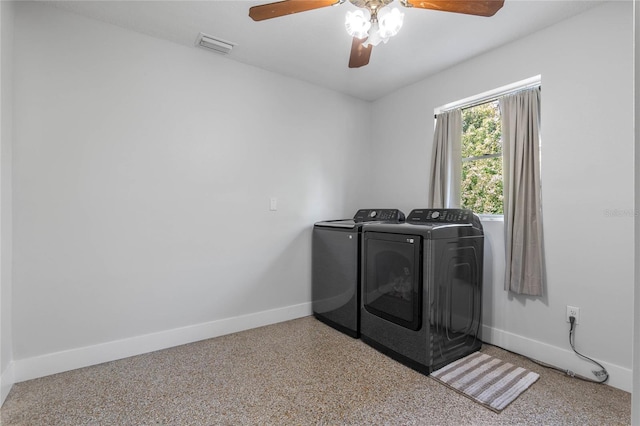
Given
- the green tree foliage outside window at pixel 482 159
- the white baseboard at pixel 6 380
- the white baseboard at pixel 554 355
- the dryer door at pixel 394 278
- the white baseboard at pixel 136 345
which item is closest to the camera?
the white baseboard at pixel 6 380

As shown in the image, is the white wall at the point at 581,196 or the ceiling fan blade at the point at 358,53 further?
the white wall at the point at 581,196

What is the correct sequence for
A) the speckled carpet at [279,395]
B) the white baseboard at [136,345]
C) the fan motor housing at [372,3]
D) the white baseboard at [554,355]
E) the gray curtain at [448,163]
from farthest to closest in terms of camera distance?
the gray curtain at [448,163] < the white baseboard at [136,345] < the white baseboard at [554,355] < the speckled carpet at [279,395] < the fan motor housing at [372,3]

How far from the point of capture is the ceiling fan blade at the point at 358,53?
1.74 metres

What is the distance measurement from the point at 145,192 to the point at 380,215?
2.07 metres

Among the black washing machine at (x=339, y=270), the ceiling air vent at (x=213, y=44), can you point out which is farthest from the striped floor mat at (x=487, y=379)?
the ceiling air vent at (x=213, y=44)

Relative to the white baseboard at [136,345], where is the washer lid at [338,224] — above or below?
above

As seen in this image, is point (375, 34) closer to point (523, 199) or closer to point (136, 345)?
point (523, 199)

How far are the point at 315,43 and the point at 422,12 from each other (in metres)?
0.83

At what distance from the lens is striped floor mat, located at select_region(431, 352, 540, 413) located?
1.80m

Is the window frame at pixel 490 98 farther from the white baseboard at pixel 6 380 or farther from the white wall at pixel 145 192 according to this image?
the white baseboard at pixel 6 380

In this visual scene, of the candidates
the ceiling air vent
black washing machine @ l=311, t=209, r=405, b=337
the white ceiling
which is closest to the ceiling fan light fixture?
the white ceiling

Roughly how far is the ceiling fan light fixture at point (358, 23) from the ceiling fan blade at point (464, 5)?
0.22 meters

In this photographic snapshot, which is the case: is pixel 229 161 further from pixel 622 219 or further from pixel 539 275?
pixel 622 219

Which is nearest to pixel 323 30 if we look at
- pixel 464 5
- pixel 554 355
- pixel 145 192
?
pixel 464 5
